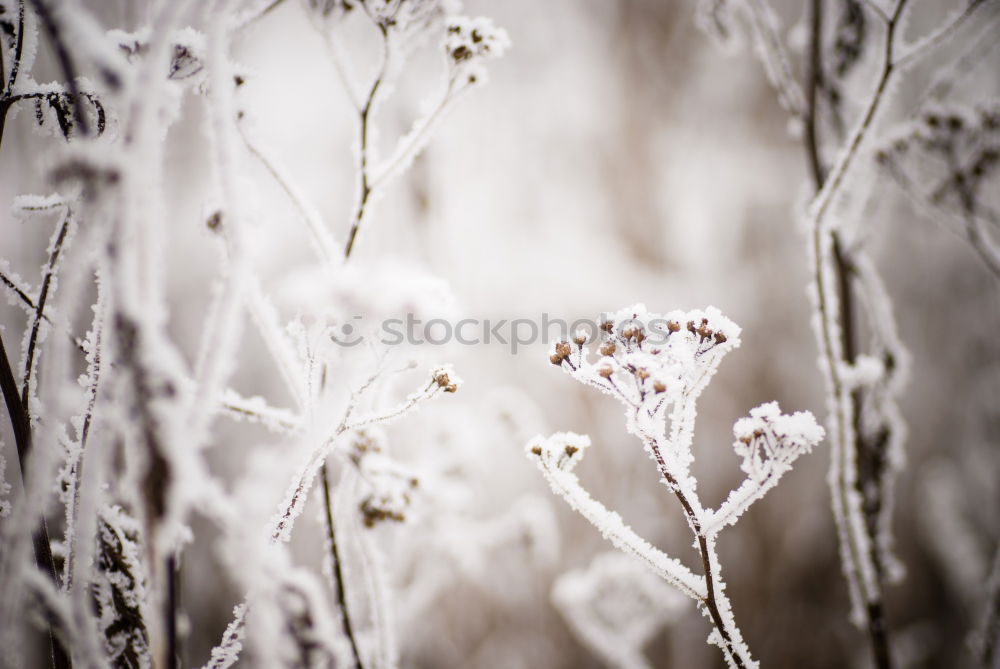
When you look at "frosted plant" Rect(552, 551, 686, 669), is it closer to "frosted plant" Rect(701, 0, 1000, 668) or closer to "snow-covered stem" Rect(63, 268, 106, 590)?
"frosted plant" Rect(701, 0, 1000, 668)

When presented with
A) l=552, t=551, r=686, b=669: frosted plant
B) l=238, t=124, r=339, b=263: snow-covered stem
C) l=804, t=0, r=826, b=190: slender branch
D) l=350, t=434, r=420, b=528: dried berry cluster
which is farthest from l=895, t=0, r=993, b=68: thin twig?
l=552, t=551, r=686, b=669: frosted plant

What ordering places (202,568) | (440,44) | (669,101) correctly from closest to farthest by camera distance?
1. (440,44)
2. (202,568)
3. (669,101)

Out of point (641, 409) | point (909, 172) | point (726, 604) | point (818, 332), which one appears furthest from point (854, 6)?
point (726, 604)

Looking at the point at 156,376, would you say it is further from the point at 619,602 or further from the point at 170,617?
the point at 619,602

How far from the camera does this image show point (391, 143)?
217cm

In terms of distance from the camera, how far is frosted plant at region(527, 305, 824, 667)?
0.71 meters

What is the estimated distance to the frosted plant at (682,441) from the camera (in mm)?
709

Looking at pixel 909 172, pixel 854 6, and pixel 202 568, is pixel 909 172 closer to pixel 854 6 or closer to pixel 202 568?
pixel 854 6

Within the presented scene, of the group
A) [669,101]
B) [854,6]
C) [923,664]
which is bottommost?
[923,664]

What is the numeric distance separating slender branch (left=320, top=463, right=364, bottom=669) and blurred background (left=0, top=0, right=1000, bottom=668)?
5.82ft

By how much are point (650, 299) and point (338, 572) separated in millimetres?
3379

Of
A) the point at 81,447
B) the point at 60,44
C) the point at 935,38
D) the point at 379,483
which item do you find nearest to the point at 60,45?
the point at 60,44

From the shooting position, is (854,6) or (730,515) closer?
(730,515)

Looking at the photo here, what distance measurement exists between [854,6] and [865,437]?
43.5 inches
